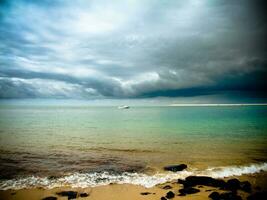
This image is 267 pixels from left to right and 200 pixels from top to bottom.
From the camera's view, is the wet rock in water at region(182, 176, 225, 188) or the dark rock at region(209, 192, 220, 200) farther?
the wet rock in water at region(182, 176, 225, 188)

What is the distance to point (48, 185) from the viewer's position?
1360 centimetres

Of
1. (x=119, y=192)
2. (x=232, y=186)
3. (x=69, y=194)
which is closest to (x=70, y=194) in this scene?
(x=69, y=194)

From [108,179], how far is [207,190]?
6379mm

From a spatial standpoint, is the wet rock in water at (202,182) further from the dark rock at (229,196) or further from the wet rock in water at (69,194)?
the wet rock in water at (69,194)

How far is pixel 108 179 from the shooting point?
14.6m

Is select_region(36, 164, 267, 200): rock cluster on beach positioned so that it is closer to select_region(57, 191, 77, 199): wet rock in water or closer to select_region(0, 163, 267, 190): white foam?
select_region(57, 191, 77, 199): wet rock in water

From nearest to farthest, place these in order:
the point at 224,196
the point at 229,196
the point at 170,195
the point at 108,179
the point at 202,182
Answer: the point at 229,196
the point at 224,196
the point at 170,195
the point at 202,182
the point at 108,179

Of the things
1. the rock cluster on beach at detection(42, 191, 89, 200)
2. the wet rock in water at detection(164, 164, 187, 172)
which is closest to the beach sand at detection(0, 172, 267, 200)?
the rock cluster on beach at detection(42, 191, 89, 200)

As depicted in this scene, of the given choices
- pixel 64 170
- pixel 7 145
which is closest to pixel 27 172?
pixel 64 170

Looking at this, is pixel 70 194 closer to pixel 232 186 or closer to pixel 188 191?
pixel 188 191

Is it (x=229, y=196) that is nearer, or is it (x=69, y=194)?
(x=229, y=196)

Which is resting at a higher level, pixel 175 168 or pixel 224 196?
pixel 224 196

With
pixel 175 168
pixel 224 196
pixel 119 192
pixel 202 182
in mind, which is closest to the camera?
pixel 224 196

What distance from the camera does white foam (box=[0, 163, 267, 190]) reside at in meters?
13.7
